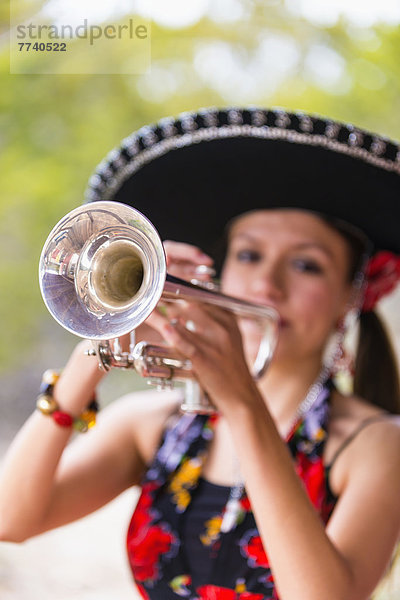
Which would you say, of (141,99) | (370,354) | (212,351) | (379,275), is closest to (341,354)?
(370,354)

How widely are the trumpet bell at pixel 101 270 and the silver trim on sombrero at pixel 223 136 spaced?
23.7 inches

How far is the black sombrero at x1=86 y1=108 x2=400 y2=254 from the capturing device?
5.24ft

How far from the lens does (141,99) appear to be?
4.73 m

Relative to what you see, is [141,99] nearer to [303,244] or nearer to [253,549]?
[303,244]

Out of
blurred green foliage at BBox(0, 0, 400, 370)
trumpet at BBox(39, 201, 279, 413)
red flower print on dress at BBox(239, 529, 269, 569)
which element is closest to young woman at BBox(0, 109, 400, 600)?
red flower print on dress at BBox(239, 529, 269, 569)

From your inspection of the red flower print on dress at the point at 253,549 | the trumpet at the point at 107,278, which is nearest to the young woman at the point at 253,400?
the red flower print on dress at the point at 253,549

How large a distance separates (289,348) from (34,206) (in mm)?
2974

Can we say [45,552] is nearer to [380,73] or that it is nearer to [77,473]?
[77,473]

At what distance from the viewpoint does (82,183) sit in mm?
4516

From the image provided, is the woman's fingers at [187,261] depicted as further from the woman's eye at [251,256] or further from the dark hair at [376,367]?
the dark hair at [376,367]

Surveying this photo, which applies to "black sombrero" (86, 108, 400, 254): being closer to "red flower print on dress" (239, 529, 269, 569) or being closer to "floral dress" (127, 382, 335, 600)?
"floral dress" (127, 382, 335, 600)

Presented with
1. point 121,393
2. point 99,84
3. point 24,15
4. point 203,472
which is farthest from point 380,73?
point 203,472

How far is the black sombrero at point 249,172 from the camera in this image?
160 centimetres

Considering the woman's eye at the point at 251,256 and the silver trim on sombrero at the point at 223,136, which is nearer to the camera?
the silver trim on sombrero at the point at 223,136
